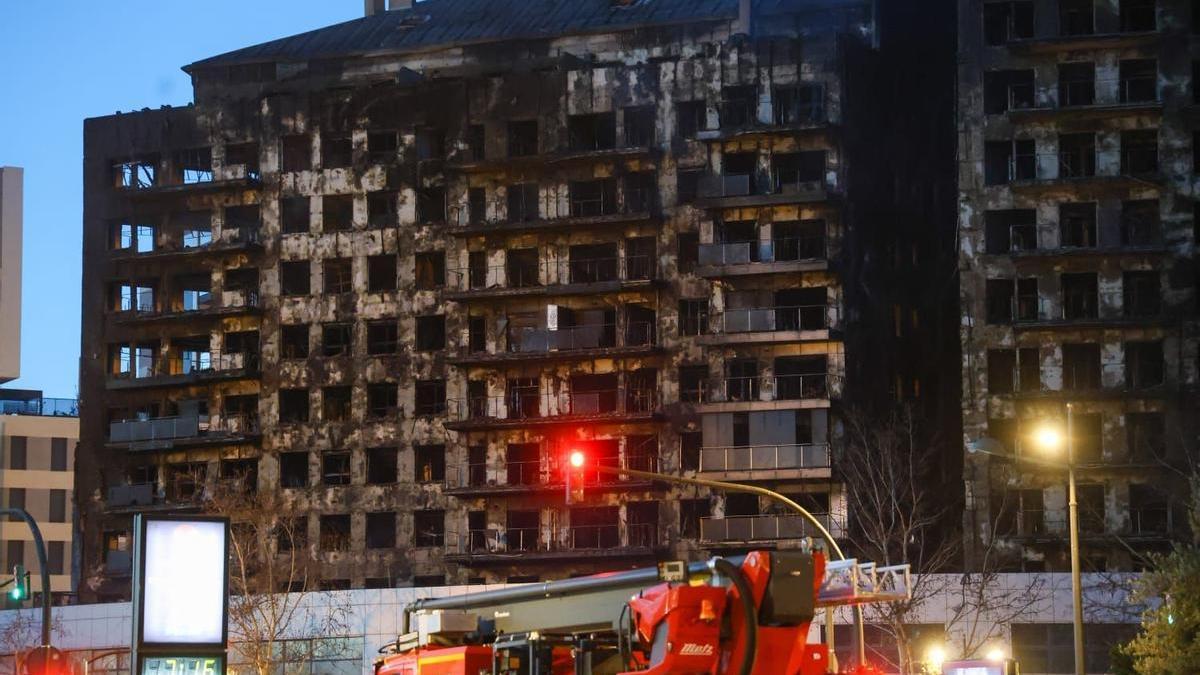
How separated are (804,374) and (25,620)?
37.7m

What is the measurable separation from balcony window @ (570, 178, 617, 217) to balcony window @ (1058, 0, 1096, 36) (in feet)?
70.8

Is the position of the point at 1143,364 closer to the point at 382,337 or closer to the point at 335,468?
the point at 382,337

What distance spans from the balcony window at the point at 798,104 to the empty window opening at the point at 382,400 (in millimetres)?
23334

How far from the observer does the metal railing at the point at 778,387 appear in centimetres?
10275

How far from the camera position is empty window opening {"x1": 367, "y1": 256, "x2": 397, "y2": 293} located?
11406cm

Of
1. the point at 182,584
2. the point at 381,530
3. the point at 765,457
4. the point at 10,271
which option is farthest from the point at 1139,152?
the point at 182,584

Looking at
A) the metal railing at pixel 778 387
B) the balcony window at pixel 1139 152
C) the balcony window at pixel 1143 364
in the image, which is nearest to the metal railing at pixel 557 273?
the metal railing at pixel 778 387

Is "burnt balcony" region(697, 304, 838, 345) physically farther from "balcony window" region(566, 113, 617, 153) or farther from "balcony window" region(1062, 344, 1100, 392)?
"balcony window" region(566, 113, 617, 153)

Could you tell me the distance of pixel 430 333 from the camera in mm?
112875

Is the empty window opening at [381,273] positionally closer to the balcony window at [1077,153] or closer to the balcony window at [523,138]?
the balcony window at [523,138]

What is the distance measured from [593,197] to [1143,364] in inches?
1044

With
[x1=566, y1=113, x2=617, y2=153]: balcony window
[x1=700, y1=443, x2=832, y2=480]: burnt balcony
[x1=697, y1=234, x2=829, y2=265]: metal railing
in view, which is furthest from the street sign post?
[x1=566, y1=113, x2=617, y2=153]: balcony window

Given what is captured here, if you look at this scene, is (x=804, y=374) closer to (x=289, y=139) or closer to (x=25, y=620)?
(x=289, y=139)

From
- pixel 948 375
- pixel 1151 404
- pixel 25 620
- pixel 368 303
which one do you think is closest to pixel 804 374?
pixel 948 375
